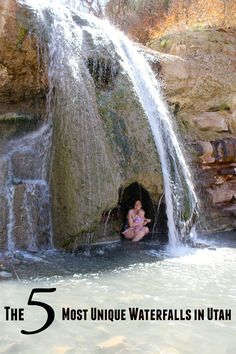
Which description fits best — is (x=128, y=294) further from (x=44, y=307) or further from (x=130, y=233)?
(x=130, y=233)

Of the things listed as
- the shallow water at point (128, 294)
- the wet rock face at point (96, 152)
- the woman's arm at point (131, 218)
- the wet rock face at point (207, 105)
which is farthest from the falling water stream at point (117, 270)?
the wet rock face at point (207, 105)

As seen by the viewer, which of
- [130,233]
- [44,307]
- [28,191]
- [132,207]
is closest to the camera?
[44,307]

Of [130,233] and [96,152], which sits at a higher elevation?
[96,152]

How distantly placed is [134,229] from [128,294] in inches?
113

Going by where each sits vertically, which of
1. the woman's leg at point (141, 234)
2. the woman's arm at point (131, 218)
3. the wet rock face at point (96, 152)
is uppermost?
the wet rock face at point (96, 152)

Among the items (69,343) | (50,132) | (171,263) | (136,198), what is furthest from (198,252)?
(69,343)

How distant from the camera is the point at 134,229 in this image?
720 cm

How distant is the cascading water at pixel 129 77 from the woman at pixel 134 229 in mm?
410

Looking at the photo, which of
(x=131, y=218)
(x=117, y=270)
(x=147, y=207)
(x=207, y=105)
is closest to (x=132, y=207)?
(x=147, y=207)

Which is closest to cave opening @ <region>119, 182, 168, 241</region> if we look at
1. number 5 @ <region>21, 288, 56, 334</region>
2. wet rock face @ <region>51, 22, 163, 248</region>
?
wet rock face @ <region>51, 22, 163, 248</region>

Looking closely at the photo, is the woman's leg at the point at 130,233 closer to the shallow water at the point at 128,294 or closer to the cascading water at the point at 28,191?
the shallow water at the point at 128,294

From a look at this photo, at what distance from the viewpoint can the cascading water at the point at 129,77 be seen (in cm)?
701

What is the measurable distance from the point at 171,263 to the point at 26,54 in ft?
12.9

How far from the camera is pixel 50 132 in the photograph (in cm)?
709
